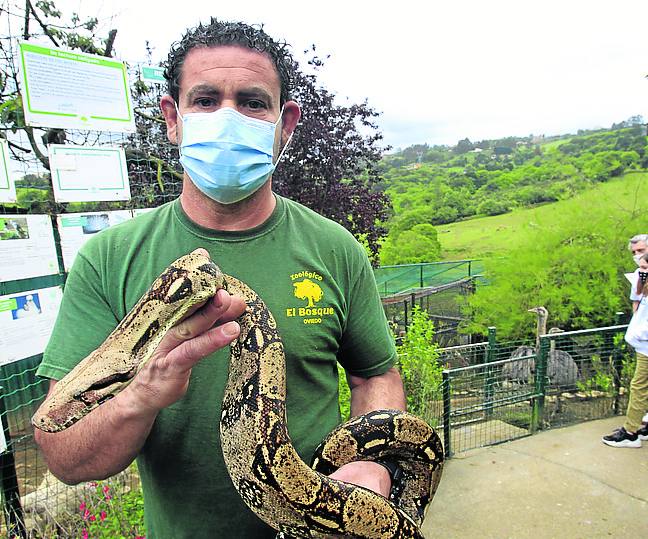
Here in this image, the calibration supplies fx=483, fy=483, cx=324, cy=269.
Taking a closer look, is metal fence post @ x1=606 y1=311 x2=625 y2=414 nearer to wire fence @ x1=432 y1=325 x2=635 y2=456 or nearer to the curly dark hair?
wire fence @ x1=432 y1=325 x2=635 y2=456

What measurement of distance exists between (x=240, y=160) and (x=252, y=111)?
277 millimetres

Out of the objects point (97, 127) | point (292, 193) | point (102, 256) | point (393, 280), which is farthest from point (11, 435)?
point (393, 280)

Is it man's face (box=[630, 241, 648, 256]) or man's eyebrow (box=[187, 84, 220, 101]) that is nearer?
man's eyebrow (box=[187, 84, 220, 101])

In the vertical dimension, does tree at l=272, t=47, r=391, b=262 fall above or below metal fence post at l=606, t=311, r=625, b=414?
above

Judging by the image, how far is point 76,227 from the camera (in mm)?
4457

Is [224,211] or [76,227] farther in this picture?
[76,227]

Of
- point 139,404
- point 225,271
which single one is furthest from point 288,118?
point 139,404

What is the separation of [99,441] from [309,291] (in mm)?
1091

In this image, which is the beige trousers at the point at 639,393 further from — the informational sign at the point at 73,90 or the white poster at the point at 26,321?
the white poster at the point at 26,321

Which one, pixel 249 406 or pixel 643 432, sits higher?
pixel 249 406

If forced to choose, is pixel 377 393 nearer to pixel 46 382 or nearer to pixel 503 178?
pixel 46 382

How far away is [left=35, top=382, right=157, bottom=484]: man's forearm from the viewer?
1840 millimetres

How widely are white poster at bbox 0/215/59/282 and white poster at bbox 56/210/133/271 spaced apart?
91 mm

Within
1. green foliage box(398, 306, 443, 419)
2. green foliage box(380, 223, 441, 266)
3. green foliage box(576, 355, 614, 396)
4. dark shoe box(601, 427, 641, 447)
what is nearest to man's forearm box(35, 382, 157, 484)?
green foliage box(398, 306, 443, 419)
